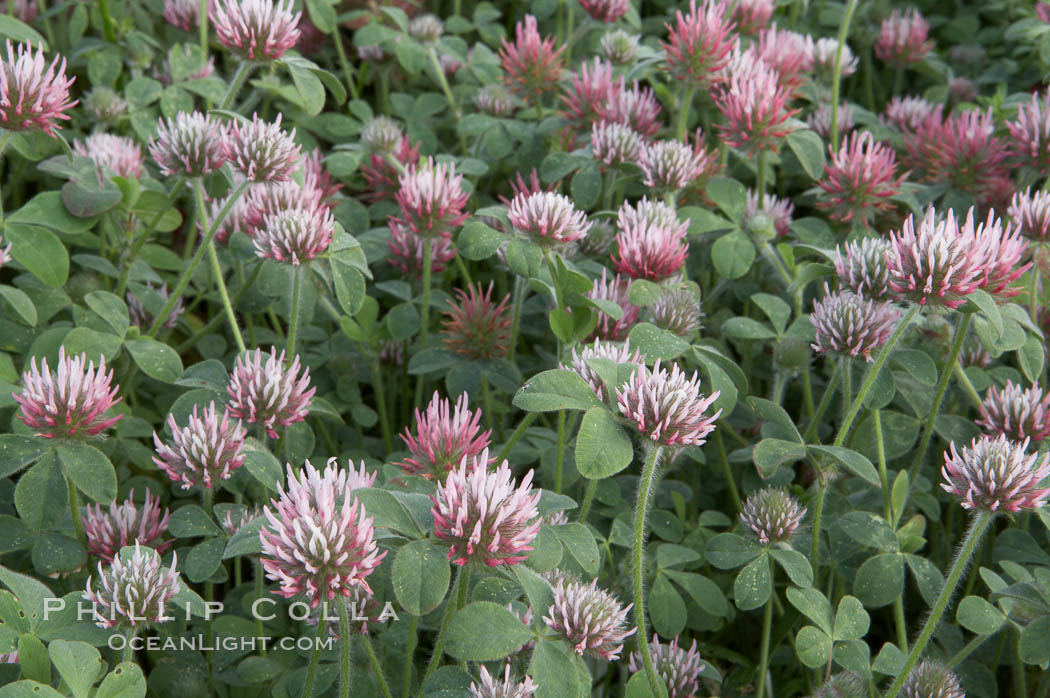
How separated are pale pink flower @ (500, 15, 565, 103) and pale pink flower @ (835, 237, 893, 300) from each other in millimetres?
1249

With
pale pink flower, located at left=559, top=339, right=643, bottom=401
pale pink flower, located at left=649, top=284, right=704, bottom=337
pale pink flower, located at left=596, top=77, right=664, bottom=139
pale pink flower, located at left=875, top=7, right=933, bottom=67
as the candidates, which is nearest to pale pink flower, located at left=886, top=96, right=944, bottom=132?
pale pink flower, located at left=875, top=7, right=933, bottom=67

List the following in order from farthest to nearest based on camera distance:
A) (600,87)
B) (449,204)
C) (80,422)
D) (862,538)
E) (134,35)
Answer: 1. (134,35)
2. (600,87)
3. (449,204)
4. (862,538)
5. (80,422)

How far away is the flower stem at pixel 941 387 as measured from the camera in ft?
6.53

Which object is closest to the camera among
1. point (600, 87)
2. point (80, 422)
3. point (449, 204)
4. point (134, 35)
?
point (80, 422)

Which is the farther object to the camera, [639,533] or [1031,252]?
[1031,252]

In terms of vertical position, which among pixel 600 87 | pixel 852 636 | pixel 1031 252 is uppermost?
pixel 600 87

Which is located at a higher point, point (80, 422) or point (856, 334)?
point (856, 334)

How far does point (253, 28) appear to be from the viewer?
7.39 ft

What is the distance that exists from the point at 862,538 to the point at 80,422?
4.95 feet

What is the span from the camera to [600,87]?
285 centimetres

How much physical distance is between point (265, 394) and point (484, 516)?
64 centimetres

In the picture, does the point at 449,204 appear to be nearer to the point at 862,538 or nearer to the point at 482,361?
the point at 482,361

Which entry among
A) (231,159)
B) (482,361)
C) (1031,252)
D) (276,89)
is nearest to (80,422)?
(231,159)

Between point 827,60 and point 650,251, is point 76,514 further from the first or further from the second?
point 827,60
